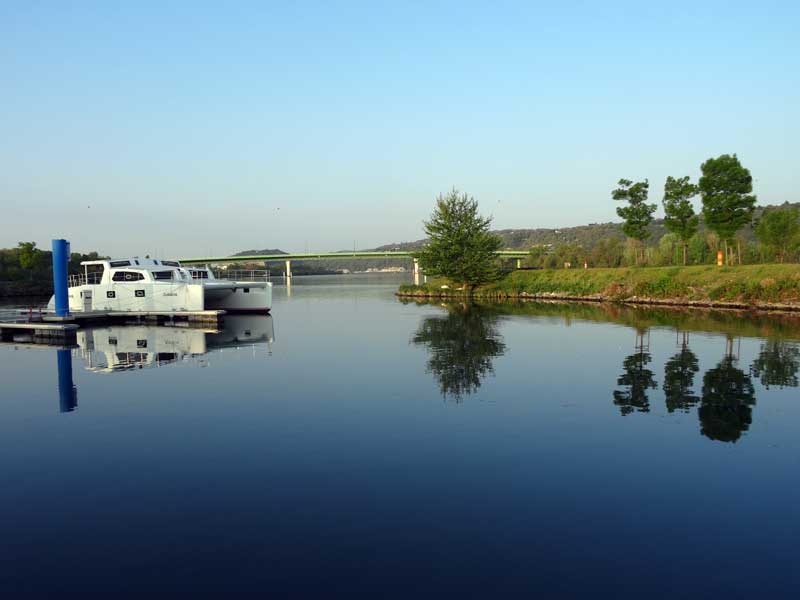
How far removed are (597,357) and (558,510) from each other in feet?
52.0

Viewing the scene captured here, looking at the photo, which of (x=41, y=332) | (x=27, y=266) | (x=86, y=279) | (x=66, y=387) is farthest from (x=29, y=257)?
(x=66, y=387)

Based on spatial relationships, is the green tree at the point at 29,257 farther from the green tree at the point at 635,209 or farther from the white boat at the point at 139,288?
the green tree at the point at 635,209

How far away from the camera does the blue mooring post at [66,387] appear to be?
671 inches

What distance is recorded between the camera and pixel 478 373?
819 inches

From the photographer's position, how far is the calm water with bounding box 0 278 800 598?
Answer: 7254 mm

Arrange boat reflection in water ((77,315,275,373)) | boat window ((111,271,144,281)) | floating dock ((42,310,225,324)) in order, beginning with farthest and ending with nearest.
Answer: boat window ((111,271,144,281))
floating dock ((42,310,225,324))
boat reflection in water ((77,315,275,373))

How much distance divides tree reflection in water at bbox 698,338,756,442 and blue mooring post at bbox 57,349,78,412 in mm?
17100

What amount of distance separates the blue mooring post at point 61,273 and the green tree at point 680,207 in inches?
2216

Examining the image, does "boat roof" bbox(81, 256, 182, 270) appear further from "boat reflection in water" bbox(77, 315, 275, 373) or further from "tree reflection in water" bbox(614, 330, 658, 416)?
"tree reflection in water" bbox(614, 330, 658, 416)

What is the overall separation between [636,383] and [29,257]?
420 feet

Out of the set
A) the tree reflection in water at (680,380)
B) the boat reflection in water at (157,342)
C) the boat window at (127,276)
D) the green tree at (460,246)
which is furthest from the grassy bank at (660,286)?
the boat window at (127,276)

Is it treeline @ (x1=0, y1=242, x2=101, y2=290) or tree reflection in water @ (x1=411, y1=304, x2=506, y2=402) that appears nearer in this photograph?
tree reflection in water @ (x1=411, y1=304, x2=506, y2=402)

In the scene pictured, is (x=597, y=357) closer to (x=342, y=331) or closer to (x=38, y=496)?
(x=342, y=331)

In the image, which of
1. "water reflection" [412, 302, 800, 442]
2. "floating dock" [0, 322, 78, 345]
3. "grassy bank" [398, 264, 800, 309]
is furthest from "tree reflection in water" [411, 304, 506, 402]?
"floating dock" [0, 322, 78, 345]
